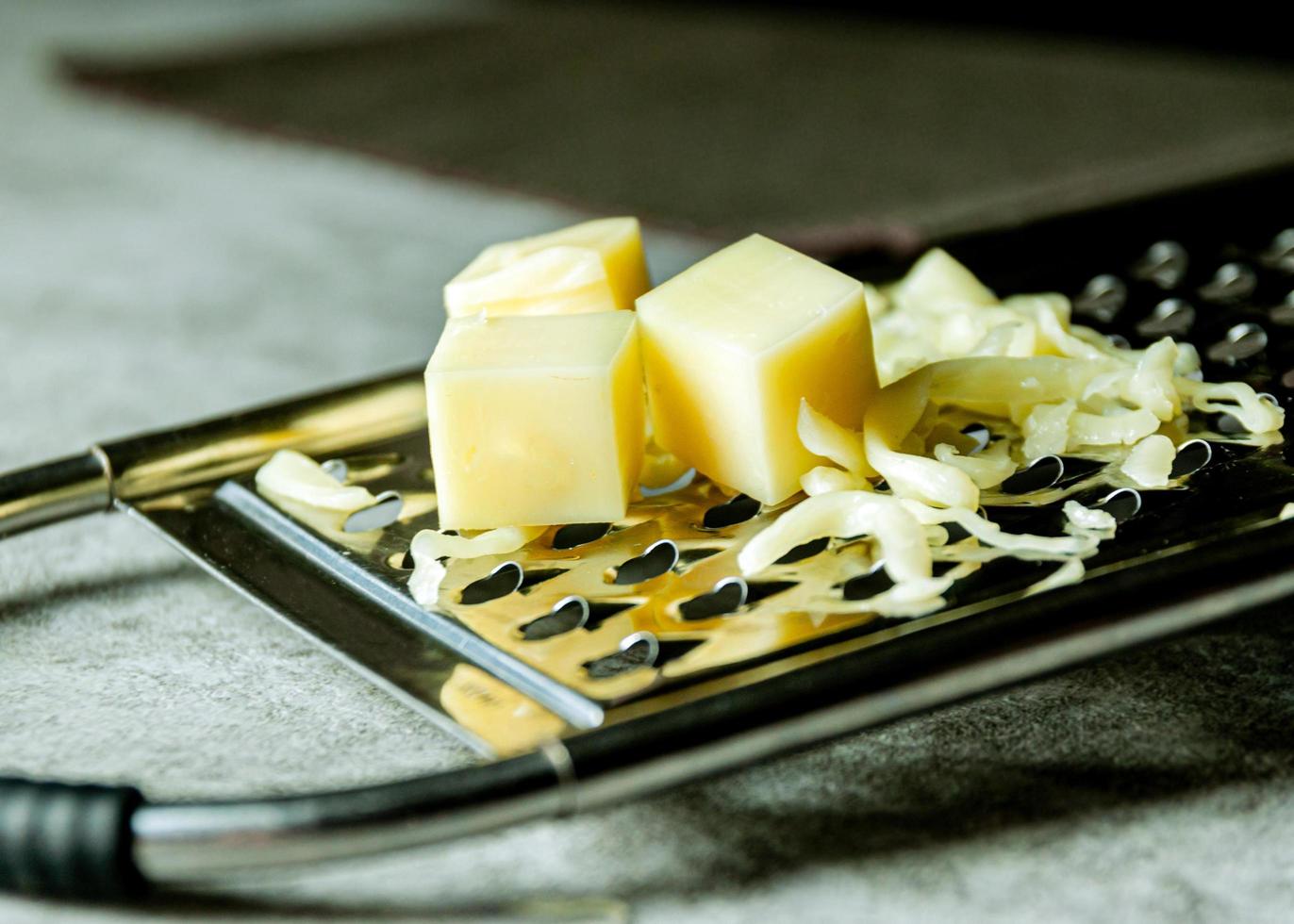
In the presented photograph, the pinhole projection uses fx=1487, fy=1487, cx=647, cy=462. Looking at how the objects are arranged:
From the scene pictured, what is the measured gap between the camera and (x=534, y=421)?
0.61 metres

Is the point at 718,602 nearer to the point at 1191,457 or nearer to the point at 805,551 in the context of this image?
the point at 805,551

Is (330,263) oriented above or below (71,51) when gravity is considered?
below

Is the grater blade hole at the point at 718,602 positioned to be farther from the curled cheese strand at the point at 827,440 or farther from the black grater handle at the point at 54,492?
the black grater handle at the point at 54,492

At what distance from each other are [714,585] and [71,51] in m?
2.28

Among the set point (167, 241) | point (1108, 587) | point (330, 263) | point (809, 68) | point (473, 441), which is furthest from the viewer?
→ point (809, 68)

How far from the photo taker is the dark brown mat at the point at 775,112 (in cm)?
151

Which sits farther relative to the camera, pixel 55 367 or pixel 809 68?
pixel 809 68

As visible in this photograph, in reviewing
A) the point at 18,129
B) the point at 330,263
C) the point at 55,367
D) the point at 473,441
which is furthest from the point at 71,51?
the point at 473,441

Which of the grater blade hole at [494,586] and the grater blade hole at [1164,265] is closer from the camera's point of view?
the grater blade hole at [494,586]

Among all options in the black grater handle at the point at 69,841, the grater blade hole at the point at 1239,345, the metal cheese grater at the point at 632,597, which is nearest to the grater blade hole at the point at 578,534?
the metal cheese grater at the point at 632,597

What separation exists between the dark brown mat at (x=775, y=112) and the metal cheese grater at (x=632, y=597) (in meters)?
0.49

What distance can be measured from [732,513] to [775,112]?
4.84 feet

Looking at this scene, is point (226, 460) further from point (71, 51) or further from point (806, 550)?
point (71, 51)

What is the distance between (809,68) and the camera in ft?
7.76
